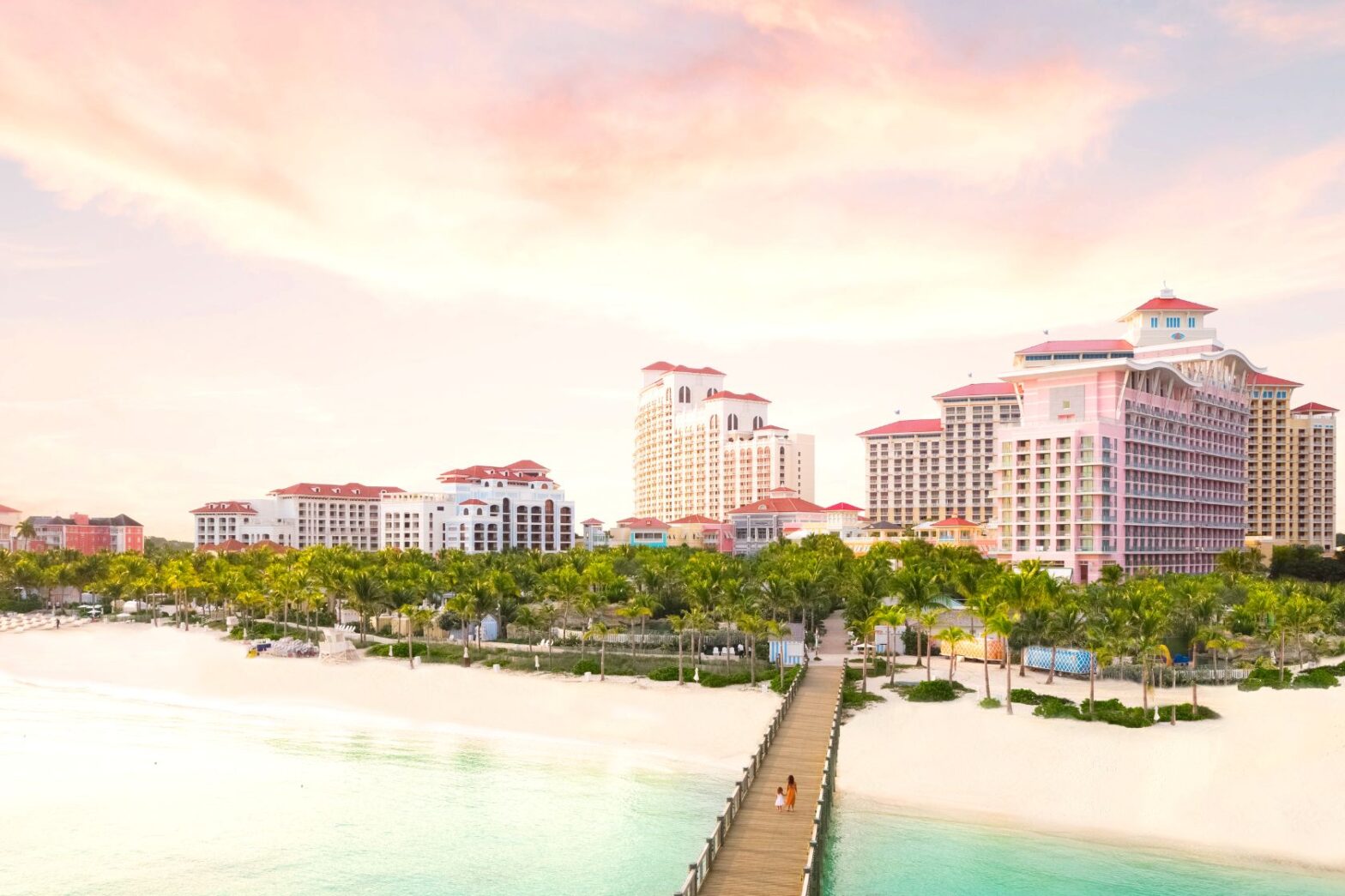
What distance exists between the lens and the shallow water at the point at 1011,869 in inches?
1331

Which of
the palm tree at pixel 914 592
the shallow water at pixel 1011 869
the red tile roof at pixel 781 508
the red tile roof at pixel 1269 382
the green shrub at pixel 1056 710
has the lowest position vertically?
the shallow water at pixel 1011 869

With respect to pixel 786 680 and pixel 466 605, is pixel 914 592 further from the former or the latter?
pixel 466 605

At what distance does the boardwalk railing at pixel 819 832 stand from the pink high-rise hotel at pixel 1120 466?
83261 millimetres

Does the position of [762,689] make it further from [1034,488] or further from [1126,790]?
[1034,488]

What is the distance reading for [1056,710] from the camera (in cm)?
4953

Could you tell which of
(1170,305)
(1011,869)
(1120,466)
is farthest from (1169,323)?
(1011,869)

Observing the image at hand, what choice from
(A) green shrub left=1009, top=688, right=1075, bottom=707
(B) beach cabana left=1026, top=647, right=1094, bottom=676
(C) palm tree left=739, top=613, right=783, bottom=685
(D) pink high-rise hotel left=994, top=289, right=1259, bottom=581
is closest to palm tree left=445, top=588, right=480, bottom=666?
(C) palm tree left=739, top=613, right=783, bottom=685

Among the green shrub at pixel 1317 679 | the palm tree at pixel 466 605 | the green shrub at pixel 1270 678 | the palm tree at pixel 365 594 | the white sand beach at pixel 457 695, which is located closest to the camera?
the green shrub at pixel 1317 679

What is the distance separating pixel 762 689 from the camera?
191ft

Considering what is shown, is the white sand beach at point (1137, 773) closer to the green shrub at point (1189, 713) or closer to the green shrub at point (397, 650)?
the green shrub at point (1189, 713)

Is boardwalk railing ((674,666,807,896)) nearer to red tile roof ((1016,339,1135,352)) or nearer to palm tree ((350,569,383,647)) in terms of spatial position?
palm tree ((350,569,383,647))

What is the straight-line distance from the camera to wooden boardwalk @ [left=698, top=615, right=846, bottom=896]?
95.2ft

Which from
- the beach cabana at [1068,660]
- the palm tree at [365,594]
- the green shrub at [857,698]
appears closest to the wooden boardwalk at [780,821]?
the green shrub at [857,698]

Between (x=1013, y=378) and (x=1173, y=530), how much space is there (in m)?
29.0
